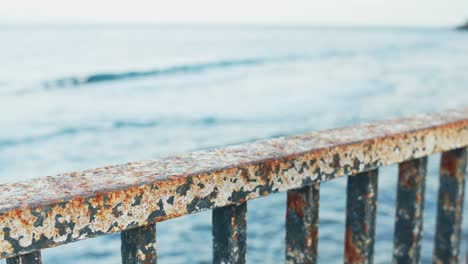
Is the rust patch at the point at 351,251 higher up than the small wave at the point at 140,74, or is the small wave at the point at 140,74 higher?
the rust patch at the point at 351,251

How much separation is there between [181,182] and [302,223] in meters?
0.46

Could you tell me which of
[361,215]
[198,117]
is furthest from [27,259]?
[198,117]

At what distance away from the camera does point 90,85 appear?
2633cm

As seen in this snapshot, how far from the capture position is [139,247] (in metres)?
1.29

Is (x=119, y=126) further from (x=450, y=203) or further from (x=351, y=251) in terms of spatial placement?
(x=351, y=251)

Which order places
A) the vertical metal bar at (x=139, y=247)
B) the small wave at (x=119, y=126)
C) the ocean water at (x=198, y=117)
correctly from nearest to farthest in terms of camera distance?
the vertical metal bar at (x=139, y=247)
the ocean water at (x=198, y=117)
the small wave at (x=119, y=126)

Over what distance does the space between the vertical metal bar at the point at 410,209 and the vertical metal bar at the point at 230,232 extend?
0.69 metres

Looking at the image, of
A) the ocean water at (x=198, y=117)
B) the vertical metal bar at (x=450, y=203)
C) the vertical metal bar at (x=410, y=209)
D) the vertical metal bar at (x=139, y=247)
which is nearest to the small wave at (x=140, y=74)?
the ocean water at (x=198, y=117)

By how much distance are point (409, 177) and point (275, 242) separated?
4.38 metres

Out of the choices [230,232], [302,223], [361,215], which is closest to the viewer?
[230,232]

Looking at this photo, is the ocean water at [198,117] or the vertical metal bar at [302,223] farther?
the ocean water at [198,117]

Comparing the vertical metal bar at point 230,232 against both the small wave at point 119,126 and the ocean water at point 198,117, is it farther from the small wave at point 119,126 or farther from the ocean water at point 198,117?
the small wave at point 119,126

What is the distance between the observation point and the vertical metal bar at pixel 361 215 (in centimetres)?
169

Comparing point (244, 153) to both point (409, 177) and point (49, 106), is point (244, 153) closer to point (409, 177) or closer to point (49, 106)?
point (409, 177)
